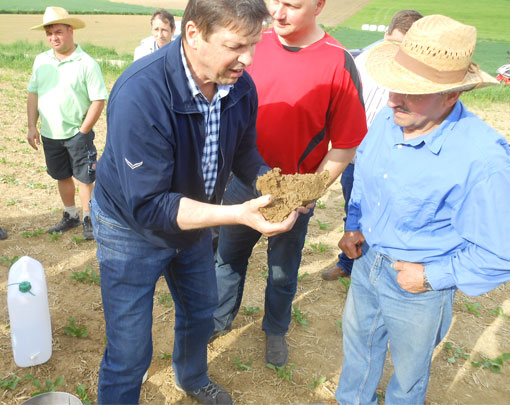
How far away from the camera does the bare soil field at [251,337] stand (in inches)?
125

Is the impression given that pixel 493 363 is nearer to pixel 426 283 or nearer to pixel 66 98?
pixel 426 283

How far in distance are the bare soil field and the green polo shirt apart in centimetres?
127

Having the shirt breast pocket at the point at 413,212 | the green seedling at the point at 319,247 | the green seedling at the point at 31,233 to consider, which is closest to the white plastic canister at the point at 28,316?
→ the green seedling at the point at 31,233

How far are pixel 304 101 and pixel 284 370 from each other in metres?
2.05

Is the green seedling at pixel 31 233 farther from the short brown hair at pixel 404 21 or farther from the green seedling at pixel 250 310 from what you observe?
the short brown hair at pixel 404 21

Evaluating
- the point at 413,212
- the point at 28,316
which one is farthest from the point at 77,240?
the point at 413,212

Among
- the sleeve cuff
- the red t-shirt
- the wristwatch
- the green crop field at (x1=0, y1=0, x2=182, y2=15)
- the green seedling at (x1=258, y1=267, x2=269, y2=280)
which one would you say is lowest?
the green crop field at (x1=0, y1=0, x2=182, y2=15)

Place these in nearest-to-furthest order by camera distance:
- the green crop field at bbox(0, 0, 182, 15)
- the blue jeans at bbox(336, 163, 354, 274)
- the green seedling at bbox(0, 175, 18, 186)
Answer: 1. the blue jeans at bbox(336, 163, 354, 274)
2. the green seedling at bbox(0, 175, 18, 186)
3. the green crop field at bbox(0, 0, 182, 15)

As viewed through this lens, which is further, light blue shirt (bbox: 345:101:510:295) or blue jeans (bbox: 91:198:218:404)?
blue jeans (bbox: 91:198:218:404)

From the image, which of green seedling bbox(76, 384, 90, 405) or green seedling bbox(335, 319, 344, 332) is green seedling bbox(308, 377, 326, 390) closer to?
Answer: green seedling bbox(335, 319, 344, 332)

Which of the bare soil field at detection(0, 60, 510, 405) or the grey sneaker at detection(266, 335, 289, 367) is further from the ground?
the grey sneaker at detection(266, 335, 289, 367)

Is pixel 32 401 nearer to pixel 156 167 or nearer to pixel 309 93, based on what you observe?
pixel 156 167

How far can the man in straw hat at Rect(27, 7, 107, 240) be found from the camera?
15.0 ft

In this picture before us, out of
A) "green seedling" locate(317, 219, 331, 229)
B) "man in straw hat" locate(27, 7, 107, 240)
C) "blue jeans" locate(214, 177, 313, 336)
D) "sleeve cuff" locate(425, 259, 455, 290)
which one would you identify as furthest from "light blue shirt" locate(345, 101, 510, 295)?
"man in straw hat" locate(27, 7, 107, 240)
